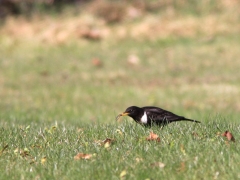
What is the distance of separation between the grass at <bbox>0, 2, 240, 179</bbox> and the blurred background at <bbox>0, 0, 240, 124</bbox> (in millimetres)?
41

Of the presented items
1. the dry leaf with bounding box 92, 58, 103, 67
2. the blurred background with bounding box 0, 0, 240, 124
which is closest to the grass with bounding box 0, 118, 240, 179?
the blurred background with bounding box 0, 0, 240, 124

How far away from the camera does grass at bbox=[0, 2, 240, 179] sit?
6.43 meters

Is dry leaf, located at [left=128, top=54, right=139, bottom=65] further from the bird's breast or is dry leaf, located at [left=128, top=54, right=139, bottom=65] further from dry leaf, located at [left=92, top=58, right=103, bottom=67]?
the bird's breast

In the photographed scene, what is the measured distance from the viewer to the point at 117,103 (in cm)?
1825

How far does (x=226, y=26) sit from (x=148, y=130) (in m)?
19.7

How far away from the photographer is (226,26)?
87.8ft

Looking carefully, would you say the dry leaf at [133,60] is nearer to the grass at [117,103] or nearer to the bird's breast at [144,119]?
the grass at [117,103]

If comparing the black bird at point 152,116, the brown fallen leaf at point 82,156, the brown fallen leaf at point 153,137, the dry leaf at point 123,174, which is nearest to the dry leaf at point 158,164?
the dry leaf at point 123,174

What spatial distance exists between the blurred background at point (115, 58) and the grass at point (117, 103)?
0.13 feet

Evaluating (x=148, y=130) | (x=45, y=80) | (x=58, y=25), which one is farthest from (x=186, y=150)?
(x=58, y=25)

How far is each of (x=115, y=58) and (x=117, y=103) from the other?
19.3 feet

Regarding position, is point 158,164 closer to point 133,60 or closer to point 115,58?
point 133,60

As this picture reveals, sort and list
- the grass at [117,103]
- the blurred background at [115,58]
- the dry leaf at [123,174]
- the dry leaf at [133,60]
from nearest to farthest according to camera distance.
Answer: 1. the dry leaf at [123,174]
2. the grass at [117,103]
3. the blurred background at [115,58]
4. the dry leaf at [133,60]

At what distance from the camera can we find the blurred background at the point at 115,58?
18016 millimetres
